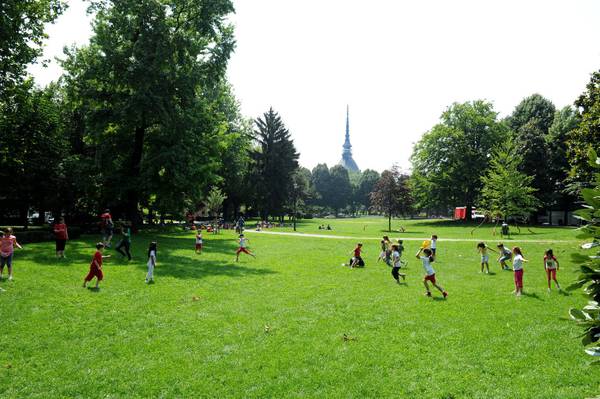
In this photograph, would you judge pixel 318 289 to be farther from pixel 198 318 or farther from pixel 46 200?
pixel 46 200

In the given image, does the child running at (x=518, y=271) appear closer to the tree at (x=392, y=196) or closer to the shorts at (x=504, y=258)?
the shorts at (x=504, y=258)

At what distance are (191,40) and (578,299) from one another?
30.6 meters

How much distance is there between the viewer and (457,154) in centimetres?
6538

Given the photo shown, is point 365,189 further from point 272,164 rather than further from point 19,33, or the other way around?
point 19,33

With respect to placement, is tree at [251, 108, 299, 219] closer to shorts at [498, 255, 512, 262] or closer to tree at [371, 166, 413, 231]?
tree at [371, 166, 413, 231]

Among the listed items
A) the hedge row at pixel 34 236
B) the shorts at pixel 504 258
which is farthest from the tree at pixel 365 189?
the shorts at pixel 504 258

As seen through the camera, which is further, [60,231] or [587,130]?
[587,130]

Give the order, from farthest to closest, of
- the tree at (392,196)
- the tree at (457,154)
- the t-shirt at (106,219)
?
the tree at (457,154) → the tree at (392,196) → the t-shirt at (106,219)

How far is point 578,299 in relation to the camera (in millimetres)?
14703

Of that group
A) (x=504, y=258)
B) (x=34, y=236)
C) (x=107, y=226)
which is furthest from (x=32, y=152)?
(x=504, y=258)

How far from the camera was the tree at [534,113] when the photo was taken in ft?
211

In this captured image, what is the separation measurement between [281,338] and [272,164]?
215 feet

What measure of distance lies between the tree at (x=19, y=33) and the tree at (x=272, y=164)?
46.5 metres

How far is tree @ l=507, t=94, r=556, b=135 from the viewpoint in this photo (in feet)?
211
